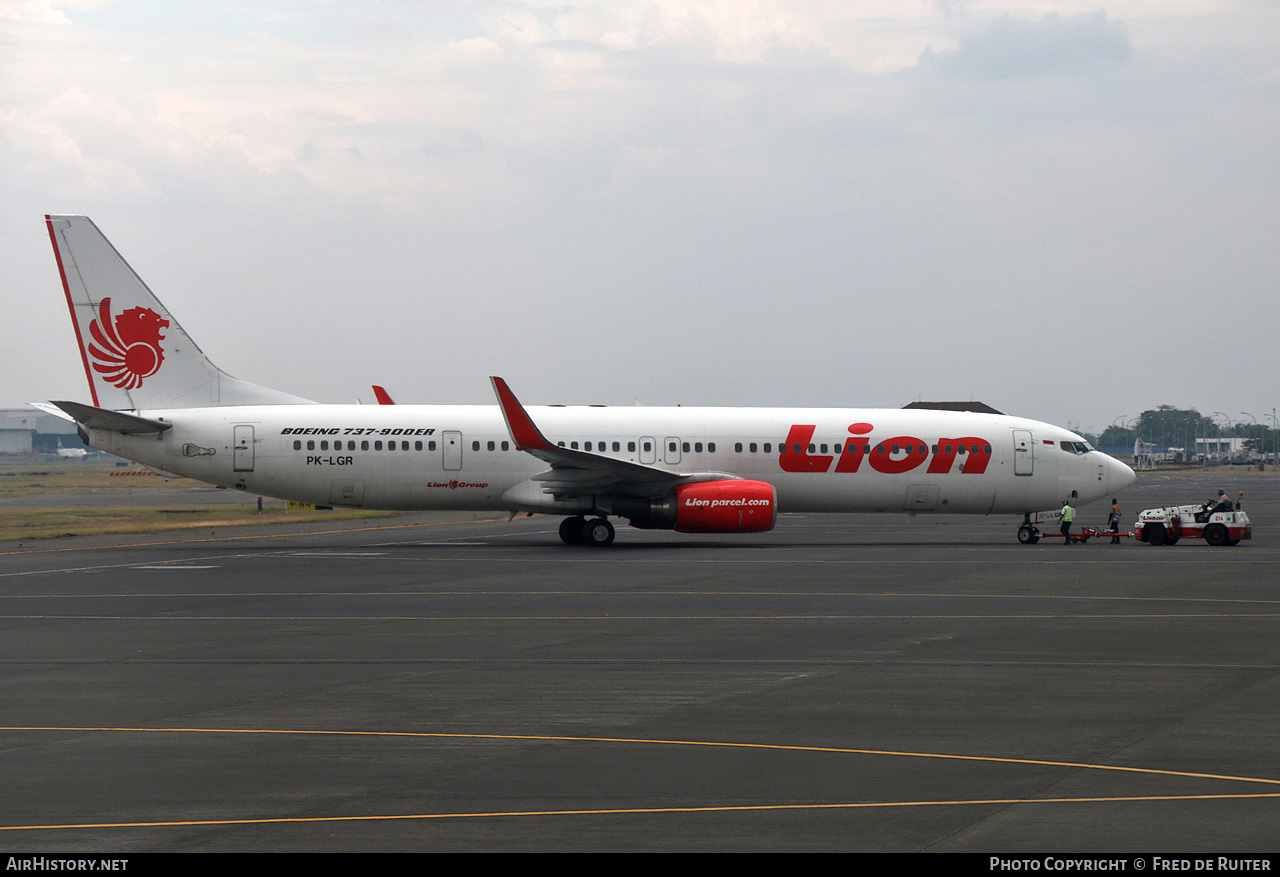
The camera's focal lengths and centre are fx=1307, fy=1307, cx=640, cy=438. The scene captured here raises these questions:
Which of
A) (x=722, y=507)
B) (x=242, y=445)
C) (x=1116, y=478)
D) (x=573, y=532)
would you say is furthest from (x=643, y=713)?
(x=1116, y=478)

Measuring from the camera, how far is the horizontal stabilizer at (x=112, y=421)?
35591mm

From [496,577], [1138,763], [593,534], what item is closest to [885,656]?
[1138,763]

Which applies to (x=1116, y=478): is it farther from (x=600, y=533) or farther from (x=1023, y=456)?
(x=600, y=533)

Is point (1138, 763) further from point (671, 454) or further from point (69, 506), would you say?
point (69, 506)

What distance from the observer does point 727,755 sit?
1095cm

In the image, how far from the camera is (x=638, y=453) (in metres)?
38.1

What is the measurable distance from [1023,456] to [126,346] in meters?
26.4

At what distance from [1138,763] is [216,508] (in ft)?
190

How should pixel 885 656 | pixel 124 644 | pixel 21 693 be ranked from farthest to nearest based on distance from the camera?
pixel 124 644, pixel 885 656, pixel 21 693

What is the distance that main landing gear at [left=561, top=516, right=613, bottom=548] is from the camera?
37562 mm

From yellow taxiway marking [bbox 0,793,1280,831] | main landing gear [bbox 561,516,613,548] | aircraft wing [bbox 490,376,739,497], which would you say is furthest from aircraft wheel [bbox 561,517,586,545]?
yellow taxiway marking [bbox 0,793,1280,831]

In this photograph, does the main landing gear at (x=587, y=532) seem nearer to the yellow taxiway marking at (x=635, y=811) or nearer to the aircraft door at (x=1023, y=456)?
the aircraft door at (x=1023, y=456)

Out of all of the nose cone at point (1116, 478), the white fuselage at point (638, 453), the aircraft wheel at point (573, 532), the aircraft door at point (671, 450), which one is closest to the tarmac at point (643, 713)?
the white fuselage at point (638, 453)

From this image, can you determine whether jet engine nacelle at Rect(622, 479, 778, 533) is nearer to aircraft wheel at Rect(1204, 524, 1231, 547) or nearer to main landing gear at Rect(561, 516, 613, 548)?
main landing gear at Rect(561, 516, 613, 548)
